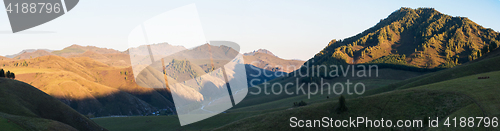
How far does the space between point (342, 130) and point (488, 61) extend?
7114cm

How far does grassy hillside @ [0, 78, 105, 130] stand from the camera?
40.6 metres

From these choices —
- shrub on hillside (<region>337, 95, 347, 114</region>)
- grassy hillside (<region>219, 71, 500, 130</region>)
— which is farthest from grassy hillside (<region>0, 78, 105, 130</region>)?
shrub on hillside (<region>337, 95, 347, 114</region>)

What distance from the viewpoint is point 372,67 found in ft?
649

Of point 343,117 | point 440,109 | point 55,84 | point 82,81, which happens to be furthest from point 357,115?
point 82,81

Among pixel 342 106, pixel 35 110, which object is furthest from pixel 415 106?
pixel 35 110

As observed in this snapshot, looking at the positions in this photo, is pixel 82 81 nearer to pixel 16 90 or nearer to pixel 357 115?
pixel 16 90

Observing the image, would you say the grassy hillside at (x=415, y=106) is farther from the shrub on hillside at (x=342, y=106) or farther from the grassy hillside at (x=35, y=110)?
the grassy hillside at (x=35, y=110)

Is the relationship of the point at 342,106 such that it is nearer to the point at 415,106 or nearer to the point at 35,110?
the point at 415,106

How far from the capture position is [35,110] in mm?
51312

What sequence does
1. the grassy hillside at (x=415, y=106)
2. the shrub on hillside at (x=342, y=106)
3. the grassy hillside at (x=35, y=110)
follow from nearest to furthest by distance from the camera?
the grassy hillside at (x=415, y=106)
the grassy hillside at (x=35, y=110)
the shrub on hillside at (x=342, y=106)

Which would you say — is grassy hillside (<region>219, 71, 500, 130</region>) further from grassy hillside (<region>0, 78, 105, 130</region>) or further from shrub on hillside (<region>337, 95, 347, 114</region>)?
grassy hillside (<region>0, 78, 105, 130</region>)

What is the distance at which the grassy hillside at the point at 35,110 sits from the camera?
40.6 metres

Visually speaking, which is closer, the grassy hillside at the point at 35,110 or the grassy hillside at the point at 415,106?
the grassy hillside at the point at 415,106

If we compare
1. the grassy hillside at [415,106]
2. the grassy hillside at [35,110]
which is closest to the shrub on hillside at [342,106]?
the grassy hillside at [415,106]
